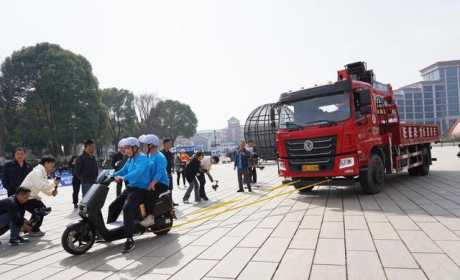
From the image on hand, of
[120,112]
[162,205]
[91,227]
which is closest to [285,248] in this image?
[162,205]

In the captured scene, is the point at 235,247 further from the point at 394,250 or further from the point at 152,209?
the point at 394,250

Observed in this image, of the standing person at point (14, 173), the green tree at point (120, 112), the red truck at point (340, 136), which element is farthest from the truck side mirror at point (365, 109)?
the green tree at point (120, 112)

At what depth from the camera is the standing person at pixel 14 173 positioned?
6.77 meters

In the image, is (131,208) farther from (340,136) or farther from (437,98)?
(437,98)

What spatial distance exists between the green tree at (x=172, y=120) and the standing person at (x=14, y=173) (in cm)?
5067

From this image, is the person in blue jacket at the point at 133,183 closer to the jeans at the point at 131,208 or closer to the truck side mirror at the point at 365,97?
the jeans at the point at 131,208

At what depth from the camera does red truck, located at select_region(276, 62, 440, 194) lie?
7746 millimetres

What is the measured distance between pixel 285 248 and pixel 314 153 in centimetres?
403

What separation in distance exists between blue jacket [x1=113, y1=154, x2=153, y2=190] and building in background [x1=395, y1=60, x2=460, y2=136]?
107 metres

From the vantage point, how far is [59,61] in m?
31.5

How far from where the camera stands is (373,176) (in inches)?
331

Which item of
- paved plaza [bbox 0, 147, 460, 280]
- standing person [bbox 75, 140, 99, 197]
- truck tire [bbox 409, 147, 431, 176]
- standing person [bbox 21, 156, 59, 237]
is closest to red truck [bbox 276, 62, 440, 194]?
paved plaza [bbox 0, 147, 460, 280]

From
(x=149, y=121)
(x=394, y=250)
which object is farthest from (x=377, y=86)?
(x=149, y=121)

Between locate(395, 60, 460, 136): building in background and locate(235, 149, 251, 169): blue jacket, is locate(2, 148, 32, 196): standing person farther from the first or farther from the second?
locate(395, 60, 460, 136): building in background
